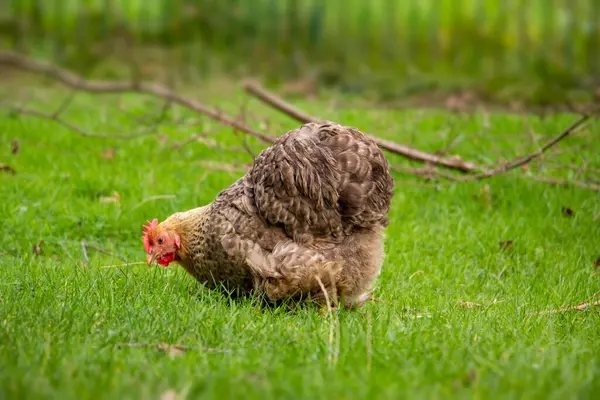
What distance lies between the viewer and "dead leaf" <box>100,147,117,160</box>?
7675 millimetres

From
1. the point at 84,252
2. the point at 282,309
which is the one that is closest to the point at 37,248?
the point at 84,252

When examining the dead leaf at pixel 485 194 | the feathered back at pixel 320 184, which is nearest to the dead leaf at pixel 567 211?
the dead leaf at pixel 485 194

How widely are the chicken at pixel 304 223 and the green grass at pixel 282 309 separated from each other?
0.19 m

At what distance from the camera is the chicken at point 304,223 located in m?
4.30

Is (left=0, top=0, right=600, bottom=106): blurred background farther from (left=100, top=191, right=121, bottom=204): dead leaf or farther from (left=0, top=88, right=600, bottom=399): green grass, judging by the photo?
(left=100, top=191, right=121, bottom=204): dead leaf

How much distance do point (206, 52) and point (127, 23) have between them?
142 centimetres

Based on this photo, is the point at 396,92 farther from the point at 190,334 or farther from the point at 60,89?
the point at 190,334

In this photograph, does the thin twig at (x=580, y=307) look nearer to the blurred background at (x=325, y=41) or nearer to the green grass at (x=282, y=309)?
the green grass at (x=282, y=309)

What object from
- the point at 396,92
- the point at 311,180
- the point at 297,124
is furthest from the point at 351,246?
the point at 396,92

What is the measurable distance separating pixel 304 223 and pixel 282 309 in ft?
1.73

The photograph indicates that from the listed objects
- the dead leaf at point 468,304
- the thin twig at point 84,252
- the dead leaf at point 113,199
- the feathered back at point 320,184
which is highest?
the feathered back at point 320,184

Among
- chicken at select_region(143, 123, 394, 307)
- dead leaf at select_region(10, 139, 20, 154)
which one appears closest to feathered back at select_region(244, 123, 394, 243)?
chicken at select_region(143, 123, 394, 307)

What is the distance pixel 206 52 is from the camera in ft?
40.3

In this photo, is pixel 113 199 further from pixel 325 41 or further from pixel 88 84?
pixel 325 41
